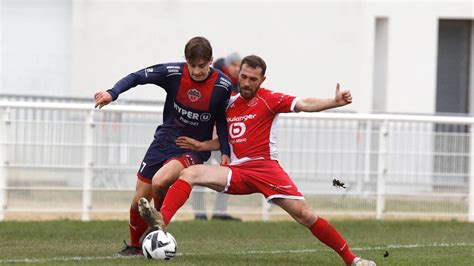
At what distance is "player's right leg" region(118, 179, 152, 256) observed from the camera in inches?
413

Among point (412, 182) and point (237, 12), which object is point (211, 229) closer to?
point (412, 182)

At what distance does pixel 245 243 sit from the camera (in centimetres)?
1230

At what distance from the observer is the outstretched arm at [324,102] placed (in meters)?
9.36

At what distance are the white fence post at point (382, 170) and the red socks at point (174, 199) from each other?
6091 millimetres

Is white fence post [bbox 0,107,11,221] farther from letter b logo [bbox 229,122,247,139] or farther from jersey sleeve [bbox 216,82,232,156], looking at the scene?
letter b logo [bbox 229,122,247,139]

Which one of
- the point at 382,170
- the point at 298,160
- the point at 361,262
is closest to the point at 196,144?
the point at 361,262

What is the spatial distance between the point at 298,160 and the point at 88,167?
9.01 feet

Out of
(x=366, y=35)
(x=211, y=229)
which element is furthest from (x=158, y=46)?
(x=211, y=229)

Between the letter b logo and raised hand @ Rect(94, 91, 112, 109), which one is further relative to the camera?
the letter b logo

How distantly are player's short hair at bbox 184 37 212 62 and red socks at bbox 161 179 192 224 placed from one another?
3.33 ft

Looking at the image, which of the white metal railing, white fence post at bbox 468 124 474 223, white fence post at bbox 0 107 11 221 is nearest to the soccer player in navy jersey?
the white metal railing

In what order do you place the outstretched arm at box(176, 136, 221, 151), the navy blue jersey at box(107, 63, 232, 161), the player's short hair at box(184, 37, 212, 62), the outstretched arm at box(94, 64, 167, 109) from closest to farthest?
the player's short hair at box(184, 37, 212, 62), the outstretched arm at box(94, 64, 167, 109), the navy blue jersey at box(107, 63, 232, 161), the outstretched arm at box(176, 136, 221, 151)

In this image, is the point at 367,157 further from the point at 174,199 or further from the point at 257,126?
the point at 174,199

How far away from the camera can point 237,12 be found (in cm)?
2153
